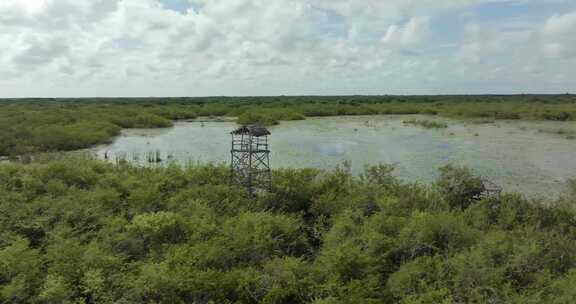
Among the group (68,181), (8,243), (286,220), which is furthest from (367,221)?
(68,181)

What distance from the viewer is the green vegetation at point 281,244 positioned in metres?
7.23

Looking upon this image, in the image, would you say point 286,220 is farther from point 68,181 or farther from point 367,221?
point 68,181

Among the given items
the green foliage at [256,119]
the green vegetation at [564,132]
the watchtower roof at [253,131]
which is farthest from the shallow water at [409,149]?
the watchtower roof at [253,131]

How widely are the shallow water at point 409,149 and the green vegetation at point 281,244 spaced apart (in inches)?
187

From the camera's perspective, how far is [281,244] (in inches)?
374

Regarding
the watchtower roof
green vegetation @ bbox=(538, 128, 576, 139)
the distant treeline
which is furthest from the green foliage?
the watchtower roof

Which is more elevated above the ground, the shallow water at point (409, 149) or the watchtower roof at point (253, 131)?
the watchtower roof at point (253, 131)

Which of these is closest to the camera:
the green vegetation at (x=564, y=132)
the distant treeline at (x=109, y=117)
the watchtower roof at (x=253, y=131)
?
the watchtower roof at (x=253, y=131)

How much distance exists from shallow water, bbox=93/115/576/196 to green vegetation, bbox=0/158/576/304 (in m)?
4.75

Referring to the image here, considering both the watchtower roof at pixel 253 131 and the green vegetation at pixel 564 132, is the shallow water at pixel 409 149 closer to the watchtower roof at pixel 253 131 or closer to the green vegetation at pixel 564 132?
the green vegetation at pixel 564 132

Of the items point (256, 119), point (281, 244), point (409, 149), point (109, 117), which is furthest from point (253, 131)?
point (109, 117)

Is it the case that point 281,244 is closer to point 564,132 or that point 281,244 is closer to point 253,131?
point 253,131

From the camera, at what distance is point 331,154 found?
22.5m

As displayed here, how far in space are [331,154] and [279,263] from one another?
15.0 metres
